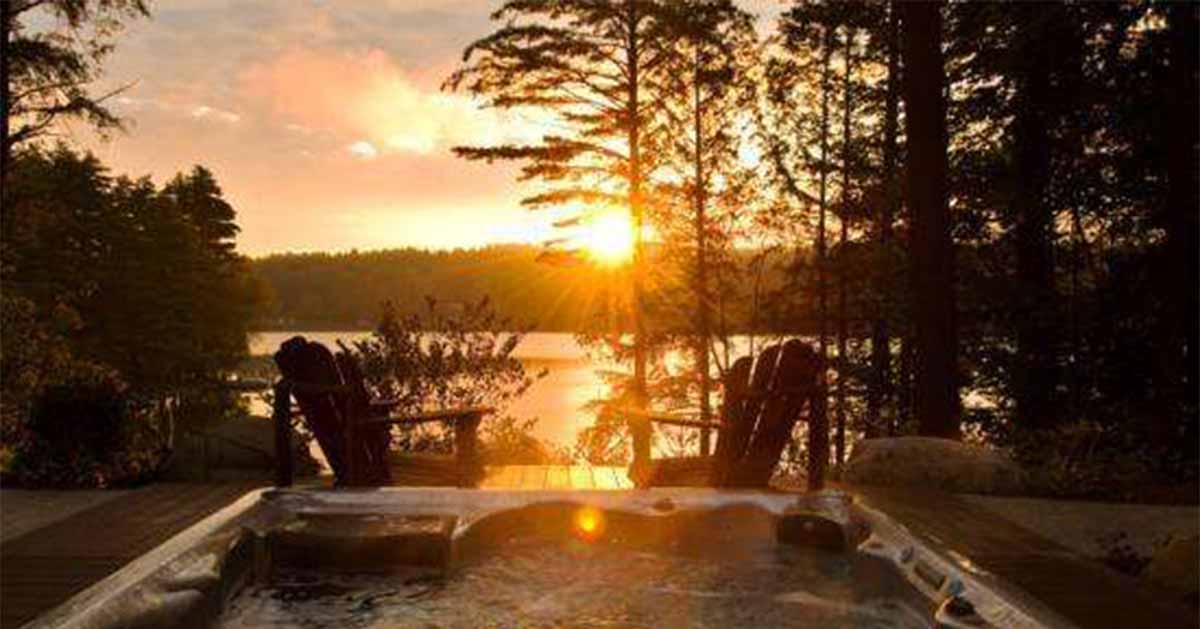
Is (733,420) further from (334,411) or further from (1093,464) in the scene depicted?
(1093,464)

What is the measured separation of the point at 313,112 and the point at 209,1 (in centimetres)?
302

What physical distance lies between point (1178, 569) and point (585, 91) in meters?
17.9

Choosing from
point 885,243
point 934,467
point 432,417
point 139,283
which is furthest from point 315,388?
point 139,283

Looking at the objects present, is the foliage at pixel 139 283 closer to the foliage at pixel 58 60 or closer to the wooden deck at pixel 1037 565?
the foliage at pixel 58 60

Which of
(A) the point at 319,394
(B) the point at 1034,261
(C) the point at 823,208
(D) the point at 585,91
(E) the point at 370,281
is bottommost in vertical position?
(A) the point at 319,394

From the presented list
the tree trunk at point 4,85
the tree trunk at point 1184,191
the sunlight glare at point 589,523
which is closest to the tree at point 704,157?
the tree trunk at point 1184,191

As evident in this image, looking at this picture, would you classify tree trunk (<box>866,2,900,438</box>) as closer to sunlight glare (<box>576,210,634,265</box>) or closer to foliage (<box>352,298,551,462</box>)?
Result: sunlight glare (<box>576,210,634,265</box>)

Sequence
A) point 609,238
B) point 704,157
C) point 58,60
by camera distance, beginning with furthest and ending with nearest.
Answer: point 609,238 → point 704,157 → point 58,60

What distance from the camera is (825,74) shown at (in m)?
21.3

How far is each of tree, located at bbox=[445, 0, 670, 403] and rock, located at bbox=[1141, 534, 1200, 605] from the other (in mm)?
16153

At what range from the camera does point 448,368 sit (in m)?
11.8

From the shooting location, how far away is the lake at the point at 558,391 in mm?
27500

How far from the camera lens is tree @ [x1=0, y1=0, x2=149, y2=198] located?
15891mm

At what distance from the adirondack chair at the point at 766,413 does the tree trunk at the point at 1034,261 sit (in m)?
7.53
